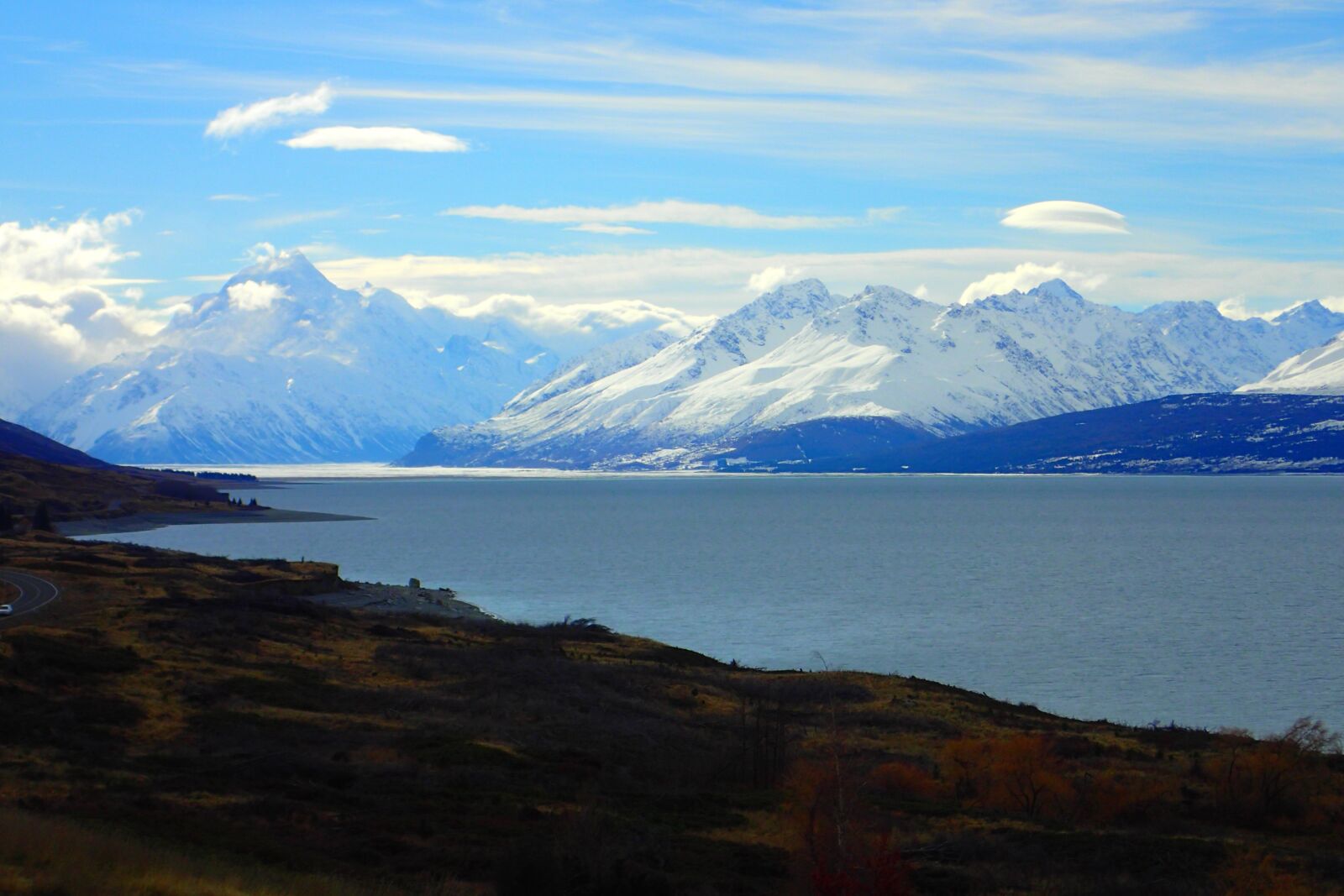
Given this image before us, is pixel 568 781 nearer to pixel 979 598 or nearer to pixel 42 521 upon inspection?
pixel 979 598

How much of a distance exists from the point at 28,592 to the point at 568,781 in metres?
42.1

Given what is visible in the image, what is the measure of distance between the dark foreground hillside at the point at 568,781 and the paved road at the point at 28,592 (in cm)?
147

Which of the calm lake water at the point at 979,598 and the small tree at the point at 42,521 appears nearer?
the calm lake water at the point at 979,598

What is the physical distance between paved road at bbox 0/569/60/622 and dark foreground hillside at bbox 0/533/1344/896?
1.47 metres

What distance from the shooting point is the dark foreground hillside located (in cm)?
2409

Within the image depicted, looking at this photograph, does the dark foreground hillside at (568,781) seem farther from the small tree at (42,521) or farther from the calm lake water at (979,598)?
the small tree at (42,521)

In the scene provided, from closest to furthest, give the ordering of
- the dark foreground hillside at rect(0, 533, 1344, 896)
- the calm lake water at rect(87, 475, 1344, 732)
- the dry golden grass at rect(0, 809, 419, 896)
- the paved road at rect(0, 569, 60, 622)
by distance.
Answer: the dry golden grass at rect(0, 809, 419, 896)
the dark foreground hillside at rect(0, 533, 1344, 896)
the paved road at rect(0, 569, 60, 622)
the calm lake water at rect(87, 475, 1344, 732)

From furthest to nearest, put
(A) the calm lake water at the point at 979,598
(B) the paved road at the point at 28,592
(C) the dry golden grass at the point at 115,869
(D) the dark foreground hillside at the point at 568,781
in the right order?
(A) the calm lake water at the point at 979,598
(B) the paved road at the point at 28,592
(D) the dark foreground hillside at the point at 568,781
(C) the dry golden grass at the point at 115,869

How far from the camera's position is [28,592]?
216 feet

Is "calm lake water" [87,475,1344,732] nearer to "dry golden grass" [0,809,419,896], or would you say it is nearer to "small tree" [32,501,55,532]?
"small tree" [32,501,55,532]

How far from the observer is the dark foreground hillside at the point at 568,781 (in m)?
24.1

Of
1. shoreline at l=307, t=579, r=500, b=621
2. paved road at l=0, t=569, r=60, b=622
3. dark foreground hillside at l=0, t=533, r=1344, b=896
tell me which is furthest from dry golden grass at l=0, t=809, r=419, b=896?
shoreline at l=307, t=579, r=500, b=621

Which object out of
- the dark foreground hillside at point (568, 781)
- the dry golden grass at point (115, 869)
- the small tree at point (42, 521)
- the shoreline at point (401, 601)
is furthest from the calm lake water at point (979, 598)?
the dry golden grass at point (115, 869)

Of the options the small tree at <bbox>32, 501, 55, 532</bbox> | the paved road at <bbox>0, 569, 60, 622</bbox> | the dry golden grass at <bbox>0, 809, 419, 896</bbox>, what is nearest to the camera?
the dry golden grass at <bbox>0, 809, 419, 896</bbox>
